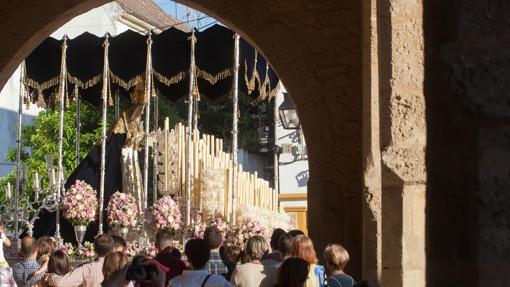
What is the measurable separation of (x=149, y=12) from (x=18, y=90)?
282 inches

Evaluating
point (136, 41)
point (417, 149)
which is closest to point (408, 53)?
point (417, 149)

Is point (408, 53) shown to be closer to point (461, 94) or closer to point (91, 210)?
point (461, 94)

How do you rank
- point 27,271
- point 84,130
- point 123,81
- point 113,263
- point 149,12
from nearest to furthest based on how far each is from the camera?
point 113,263 < point 27,271 < point 123,81 < point 84,130 < point 149,12

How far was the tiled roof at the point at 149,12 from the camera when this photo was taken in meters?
32.2

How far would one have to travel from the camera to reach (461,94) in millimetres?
2283

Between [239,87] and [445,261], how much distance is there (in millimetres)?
12031

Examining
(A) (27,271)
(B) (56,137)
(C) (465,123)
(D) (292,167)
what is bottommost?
(A) (27,271)

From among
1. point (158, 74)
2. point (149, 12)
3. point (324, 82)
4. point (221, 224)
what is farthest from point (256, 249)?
point (149, 12)

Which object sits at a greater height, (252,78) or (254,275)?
(252,78)

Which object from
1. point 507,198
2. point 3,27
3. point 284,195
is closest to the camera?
point 507,198

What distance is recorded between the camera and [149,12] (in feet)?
112

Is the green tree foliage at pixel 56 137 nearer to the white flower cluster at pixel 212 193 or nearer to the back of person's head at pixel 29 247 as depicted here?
the white flower cluster at pixel 212 193

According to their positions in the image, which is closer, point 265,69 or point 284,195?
point 265,69

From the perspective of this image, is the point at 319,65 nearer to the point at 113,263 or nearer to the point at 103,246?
the point at 103,246
